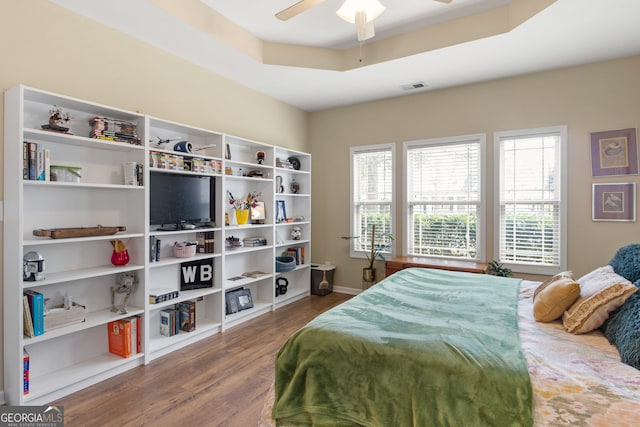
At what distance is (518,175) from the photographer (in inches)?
→ 156

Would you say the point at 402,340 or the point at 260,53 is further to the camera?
the point at 260,53

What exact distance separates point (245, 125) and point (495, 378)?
3.82m

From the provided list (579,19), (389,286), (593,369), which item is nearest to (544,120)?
(579,19)

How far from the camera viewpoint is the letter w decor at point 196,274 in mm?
3414

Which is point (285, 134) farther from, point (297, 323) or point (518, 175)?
point (518, 175)

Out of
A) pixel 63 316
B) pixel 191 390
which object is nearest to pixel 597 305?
pixel 191 390

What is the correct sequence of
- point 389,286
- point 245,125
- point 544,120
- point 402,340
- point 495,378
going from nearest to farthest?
1. point 495,378
2. point 402,340
3. point 389,286
4. point 544,120
5. point 245,125

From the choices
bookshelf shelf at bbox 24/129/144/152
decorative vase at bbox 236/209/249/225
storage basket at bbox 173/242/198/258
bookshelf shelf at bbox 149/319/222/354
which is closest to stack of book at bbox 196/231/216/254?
storage basket at bbox 173/242/198/258

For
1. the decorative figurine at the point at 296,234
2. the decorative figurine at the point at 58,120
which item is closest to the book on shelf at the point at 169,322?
the decorative figurine at the point at 58,120

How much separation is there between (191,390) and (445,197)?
3588 millimetres

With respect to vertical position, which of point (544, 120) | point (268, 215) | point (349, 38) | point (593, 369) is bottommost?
point (593, 369)

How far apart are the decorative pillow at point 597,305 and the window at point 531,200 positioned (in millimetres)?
2073

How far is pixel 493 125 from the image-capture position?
160 inches

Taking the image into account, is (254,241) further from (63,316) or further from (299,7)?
(299,7)
